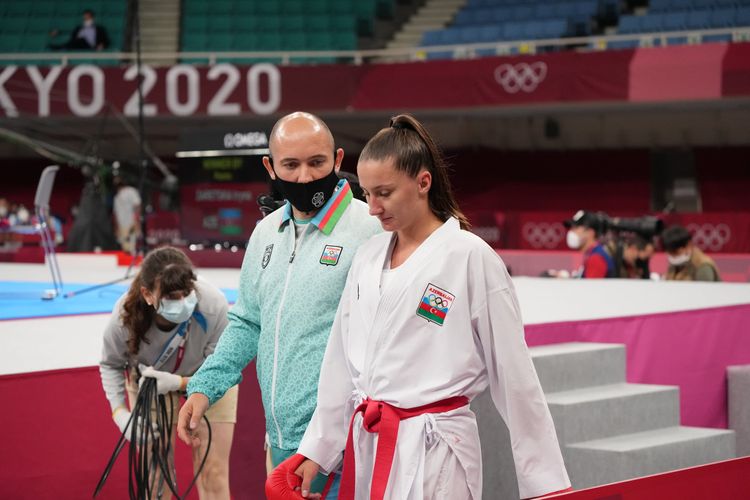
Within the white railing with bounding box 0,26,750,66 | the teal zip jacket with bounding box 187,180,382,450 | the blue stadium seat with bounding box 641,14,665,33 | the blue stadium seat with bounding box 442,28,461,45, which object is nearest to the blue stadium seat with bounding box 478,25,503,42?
the white railing with bounding box 0,26,750,66

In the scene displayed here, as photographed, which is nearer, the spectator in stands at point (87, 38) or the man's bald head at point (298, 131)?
the man's bald head at point (298, 131)

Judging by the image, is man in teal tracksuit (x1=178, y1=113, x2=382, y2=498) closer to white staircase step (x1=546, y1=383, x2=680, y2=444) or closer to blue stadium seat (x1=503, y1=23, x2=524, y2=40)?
white staircase step (x1=546, y1=383, x2=680, y2=444)

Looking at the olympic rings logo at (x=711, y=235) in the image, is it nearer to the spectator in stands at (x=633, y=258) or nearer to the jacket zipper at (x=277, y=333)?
the spectator in stands at (x=633, y=258)

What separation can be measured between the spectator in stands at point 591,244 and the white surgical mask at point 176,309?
5.26 metres

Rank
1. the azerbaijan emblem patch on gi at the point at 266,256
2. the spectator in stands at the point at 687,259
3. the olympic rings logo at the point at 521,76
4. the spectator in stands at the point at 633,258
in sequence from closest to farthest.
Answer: the azerbaijan emblem patch on gi at the point at 266,256, the spectator in stands at the point at 687,259, the spectator in stands at the point at 633,258, the olympic rings logo at the point at 521,76

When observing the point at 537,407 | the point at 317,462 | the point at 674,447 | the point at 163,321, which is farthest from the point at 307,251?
the point at 674,447

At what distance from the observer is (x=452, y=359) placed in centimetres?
222

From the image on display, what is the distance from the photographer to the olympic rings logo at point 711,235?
13.4m

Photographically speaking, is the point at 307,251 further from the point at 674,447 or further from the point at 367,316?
the point at 674,447

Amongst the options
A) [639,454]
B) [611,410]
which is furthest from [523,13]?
[639,454]

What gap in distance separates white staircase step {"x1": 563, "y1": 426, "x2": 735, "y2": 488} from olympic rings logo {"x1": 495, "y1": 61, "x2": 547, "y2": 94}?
9449mm

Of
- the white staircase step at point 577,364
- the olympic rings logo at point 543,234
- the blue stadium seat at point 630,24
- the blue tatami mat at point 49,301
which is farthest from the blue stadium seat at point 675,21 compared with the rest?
the white staircase step at point 577,364

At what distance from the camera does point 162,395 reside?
3650mm

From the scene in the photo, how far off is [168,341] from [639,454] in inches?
87.7
